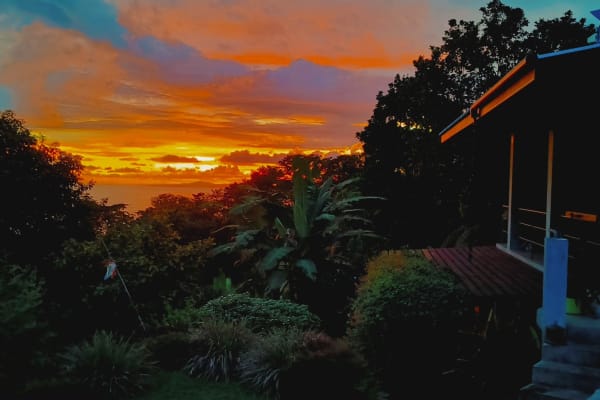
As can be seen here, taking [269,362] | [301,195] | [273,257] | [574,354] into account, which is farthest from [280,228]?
[574,354]

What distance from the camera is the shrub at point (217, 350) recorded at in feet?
21.4

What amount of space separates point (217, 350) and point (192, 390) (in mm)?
675

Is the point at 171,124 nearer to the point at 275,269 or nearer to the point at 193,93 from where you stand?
the point at 193,93

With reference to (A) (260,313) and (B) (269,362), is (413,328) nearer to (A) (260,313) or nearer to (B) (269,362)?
(B) (269,362)

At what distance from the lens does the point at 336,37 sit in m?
12.4

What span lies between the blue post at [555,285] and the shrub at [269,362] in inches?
103

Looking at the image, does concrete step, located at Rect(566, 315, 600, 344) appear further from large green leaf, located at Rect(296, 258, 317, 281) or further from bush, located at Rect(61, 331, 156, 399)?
large green leaf, located at Rect(296, 258, 317, 281)

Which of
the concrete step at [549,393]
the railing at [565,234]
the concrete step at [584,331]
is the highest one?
the railing at [565,234]

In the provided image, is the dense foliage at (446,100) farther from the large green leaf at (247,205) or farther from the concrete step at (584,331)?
the concrete step at (584,331)

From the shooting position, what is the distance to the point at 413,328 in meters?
6.29

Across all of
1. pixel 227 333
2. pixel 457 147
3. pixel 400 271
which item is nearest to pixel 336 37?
pixel 400 271

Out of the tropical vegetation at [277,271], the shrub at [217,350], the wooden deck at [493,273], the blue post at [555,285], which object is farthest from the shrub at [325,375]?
the wooden deck at [493,273]

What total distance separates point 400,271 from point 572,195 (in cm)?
605

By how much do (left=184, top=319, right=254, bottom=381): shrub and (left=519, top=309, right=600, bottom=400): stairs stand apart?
330 cm
